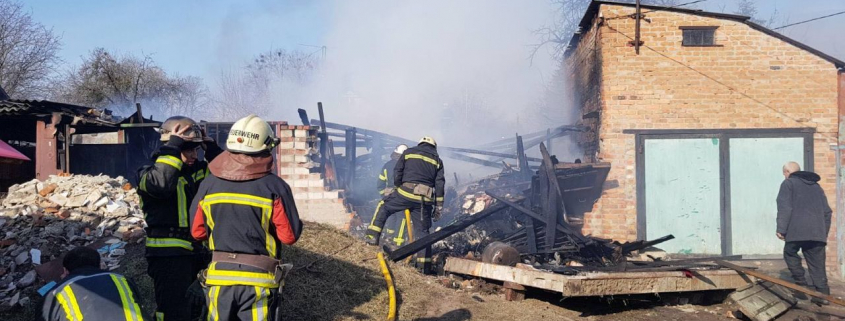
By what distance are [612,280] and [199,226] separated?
174 inches

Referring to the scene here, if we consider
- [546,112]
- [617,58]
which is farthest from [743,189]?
[546,112]

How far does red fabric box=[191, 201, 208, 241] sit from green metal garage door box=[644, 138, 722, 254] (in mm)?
8396

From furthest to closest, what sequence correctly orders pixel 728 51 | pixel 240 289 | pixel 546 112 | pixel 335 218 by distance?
pixel 546 112 → pixel 335 218 → pixel 728 51 → pixel 240 289

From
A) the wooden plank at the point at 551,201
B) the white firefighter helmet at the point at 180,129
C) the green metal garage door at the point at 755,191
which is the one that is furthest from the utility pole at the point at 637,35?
the white firefighter helmet at the point at 180,129

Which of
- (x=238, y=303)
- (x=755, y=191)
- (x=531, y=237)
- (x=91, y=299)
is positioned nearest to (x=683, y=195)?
(x=755, y=191)

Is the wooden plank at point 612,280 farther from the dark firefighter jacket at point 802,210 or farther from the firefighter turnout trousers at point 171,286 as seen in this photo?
the firefighter turnout trousers at point 171,286

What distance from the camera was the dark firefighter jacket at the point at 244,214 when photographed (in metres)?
3.43

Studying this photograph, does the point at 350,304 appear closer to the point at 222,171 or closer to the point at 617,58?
the point at 222,171

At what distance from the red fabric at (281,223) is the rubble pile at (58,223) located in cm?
326

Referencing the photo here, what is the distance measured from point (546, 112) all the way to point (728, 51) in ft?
36.5

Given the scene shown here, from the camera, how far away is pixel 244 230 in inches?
135

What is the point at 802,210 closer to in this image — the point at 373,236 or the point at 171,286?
the point at 373,236

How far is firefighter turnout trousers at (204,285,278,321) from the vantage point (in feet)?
11.0

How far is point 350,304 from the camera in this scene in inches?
225
